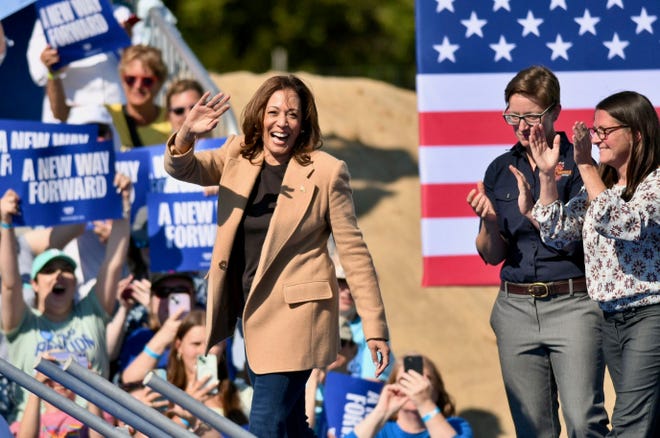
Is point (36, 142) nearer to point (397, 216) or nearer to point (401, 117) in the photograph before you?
point (397, 216)

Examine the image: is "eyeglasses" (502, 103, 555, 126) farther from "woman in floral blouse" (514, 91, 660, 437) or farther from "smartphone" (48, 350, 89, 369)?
"smartphone" (48, 350, 89, 369)

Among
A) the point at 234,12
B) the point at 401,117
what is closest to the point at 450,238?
the point at 401,117

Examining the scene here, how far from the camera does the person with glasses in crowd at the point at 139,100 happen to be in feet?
28.0

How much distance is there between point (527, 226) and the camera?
5.80 m

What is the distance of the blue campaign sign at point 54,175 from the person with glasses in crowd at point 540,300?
8.65 feet

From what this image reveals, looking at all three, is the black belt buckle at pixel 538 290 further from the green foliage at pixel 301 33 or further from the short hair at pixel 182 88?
the green foliage at pixel 301 33

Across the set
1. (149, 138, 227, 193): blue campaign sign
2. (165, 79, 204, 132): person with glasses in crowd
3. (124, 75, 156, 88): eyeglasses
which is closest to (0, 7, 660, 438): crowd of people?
(149, 138, 227, 193): blue campaign sign

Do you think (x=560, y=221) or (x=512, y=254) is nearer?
(x=560, y=221)

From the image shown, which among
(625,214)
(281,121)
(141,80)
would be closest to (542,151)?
(625,214)

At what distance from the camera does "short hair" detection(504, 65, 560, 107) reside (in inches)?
225

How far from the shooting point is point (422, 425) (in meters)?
7.56

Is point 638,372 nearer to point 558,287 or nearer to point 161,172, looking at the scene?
point 558,287

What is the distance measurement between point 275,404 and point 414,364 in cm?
219

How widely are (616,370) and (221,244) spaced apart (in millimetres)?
1693
